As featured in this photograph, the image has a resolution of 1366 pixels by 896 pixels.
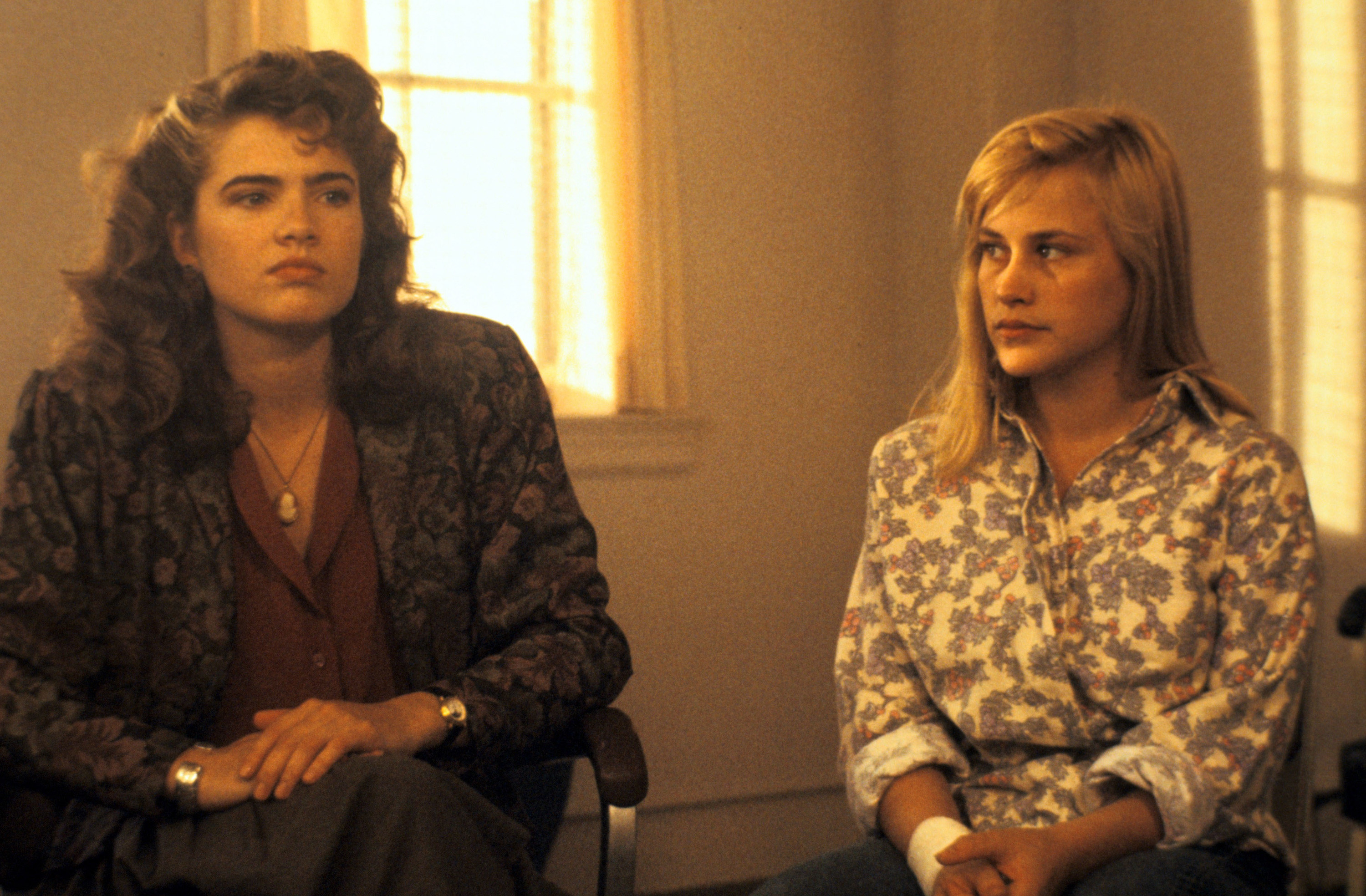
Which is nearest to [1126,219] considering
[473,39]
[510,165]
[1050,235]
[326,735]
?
[1050,235]

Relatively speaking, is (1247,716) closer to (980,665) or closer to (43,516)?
(980,665)

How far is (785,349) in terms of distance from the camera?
2.82 m

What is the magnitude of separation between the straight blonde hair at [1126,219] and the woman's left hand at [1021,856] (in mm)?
479

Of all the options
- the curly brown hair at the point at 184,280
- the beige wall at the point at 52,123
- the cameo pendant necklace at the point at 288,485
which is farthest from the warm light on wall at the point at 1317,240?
the beige wall at the point at 52,123

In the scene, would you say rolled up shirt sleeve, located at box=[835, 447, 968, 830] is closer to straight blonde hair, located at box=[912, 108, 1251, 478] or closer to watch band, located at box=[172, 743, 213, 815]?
straight blonde hair, located at box=[912, 108, 1251, 478]

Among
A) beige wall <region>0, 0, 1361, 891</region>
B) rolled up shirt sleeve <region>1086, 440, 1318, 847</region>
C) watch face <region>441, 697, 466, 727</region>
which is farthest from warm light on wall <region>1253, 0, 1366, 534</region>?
watch face <region>441, 697, 466, 727</region>

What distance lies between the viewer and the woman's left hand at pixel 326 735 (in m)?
1.35

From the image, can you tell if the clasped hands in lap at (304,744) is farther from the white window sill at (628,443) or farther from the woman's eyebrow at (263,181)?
the white window sill at (628,443)

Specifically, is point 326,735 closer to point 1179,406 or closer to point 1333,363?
point 1179,406

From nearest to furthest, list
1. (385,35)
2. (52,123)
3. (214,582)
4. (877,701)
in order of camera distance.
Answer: (877,701)
(214,582)
(52,123)
(385,35)

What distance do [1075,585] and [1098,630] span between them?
66 mm

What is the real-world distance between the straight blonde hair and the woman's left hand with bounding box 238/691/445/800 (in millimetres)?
760

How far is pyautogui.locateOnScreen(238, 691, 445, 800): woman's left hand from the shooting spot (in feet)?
4.42

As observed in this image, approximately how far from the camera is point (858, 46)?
2871 millimetres
